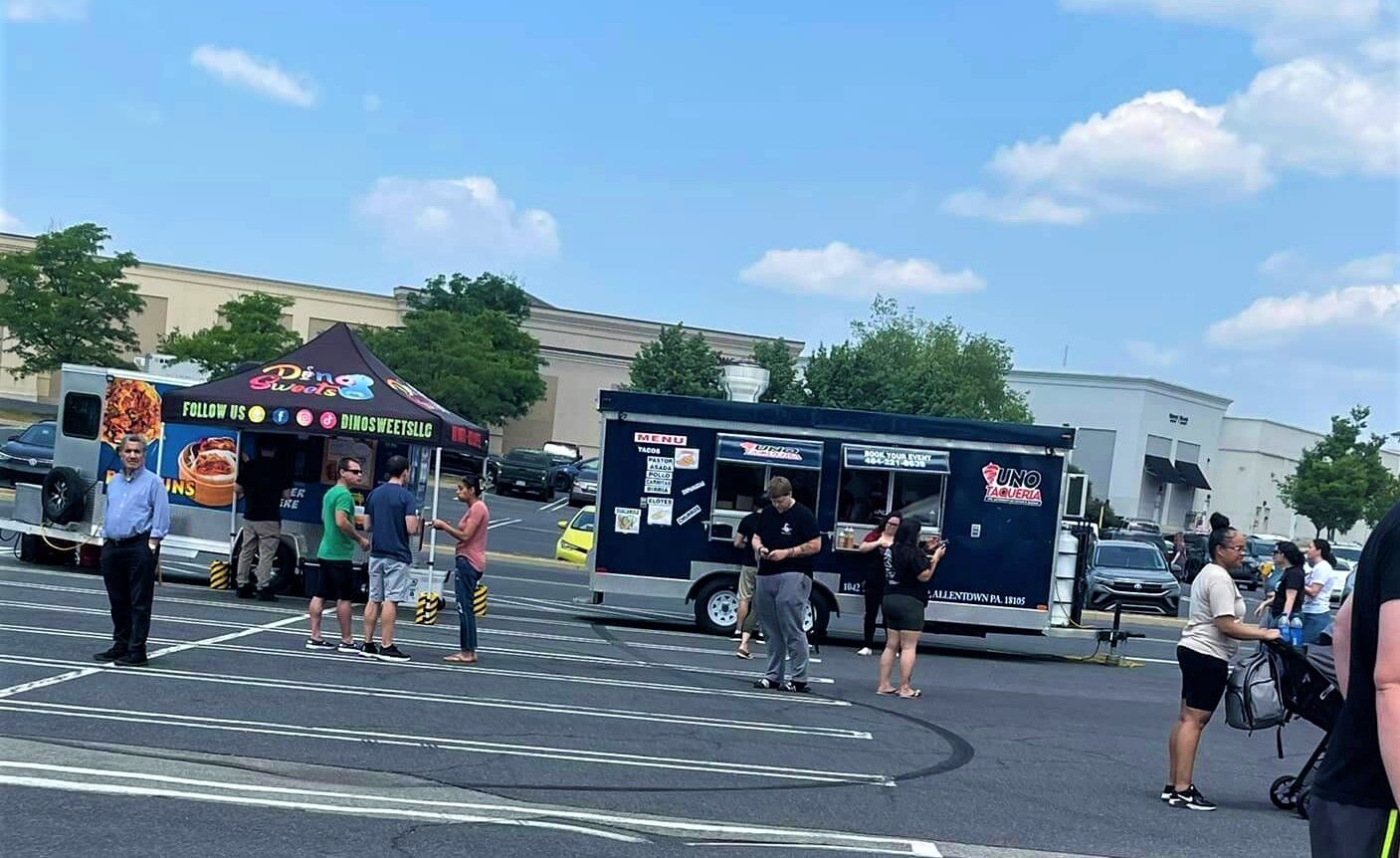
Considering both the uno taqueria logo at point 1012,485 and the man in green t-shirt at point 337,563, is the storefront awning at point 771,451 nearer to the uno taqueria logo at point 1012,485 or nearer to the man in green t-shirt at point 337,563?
the uno taqueria logo at point 1012,485

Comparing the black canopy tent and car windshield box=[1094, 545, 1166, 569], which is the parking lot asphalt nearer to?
the black canopy tent

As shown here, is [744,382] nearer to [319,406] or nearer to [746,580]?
[746,580]

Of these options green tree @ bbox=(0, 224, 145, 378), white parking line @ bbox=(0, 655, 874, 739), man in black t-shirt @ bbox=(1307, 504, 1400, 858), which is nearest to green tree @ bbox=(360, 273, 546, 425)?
green tree @ bbox=(0, 224, 145, 378)

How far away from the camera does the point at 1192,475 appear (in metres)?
81.3

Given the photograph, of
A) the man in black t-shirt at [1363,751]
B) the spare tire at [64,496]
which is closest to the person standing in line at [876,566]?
the spare tire at [64,496]

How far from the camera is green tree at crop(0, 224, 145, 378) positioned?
201 feet

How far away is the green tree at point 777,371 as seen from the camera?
6191cm

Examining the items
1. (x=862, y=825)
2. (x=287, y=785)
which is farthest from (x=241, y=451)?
(x=862, y=825)

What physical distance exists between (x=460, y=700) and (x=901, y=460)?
805 cm

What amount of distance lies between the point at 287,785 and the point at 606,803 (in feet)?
5.39

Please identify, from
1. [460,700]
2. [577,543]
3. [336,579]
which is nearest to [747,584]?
[336,579]

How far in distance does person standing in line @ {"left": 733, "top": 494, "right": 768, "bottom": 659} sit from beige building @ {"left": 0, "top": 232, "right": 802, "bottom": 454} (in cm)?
5946

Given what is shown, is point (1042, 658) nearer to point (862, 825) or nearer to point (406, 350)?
point (862, 825)

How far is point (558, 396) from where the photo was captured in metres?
81.2
